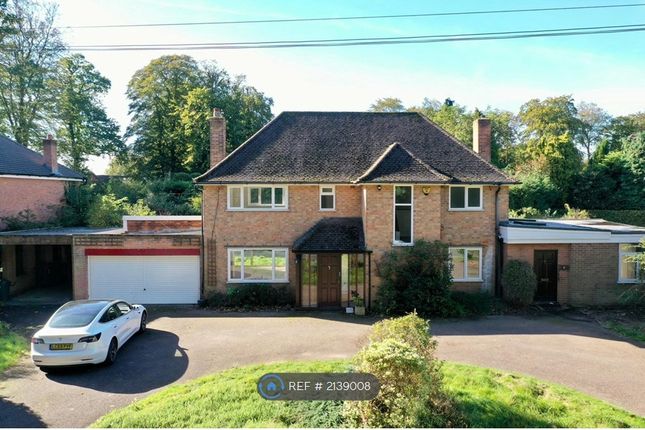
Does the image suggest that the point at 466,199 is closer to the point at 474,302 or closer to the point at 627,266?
the point at 474,302

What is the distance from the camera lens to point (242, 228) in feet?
56.0

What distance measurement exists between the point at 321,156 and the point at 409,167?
431 centimetres

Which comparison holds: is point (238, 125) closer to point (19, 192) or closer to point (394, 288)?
point (19, 192)

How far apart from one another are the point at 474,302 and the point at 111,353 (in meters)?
12.5

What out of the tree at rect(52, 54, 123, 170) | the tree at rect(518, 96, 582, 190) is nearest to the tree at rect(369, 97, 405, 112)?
the tree at rect(518, 96, 582, 190)

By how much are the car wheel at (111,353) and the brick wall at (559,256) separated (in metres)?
14.3

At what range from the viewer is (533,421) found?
23.3 feet

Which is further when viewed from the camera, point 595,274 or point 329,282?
point 329,282

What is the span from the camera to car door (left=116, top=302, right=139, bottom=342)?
1155 cm

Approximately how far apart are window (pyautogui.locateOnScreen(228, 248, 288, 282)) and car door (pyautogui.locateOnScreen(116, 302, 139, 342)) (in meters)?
5.19

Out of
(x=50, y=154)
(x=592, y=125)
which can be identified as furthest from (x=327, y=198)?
(x=592, y=125)

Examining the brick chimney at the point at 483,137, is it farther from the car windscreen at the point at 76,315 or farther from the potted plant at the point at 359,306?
the car windscreen at the point at 76,315

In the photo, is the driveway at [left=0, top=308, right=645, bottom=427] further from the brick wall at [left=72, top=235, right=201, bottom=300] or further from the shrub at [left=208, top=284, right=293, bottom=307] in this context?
the brick wall at [left=72, top=235, right=201, bottom=300]

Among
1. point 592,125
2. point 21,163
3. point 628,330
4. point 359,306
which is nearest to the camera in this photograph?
point 628,330
